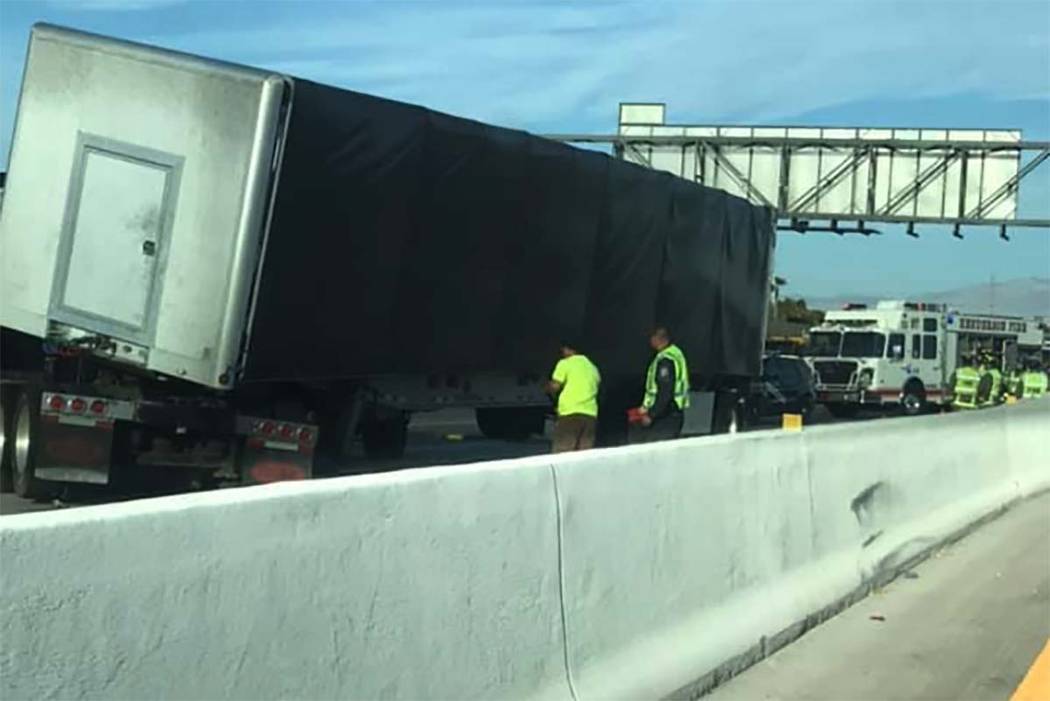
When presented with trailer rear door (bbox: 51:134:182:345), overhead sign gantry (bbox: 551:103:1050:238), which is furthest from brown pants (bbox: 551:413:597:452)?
overhead sign gantry (bbox: 551:103:1050:238)

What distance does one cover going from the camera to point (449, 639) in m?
4.82

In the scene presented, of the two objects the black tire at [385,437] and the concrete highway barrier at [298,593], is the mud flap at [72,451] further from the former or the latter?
the concrete highway barrier at [298,593]

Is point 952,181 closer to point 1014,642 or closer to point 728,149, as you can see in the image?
point 728,149

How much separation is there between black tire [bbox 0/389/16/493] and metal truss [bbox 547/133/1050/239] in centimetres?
2427

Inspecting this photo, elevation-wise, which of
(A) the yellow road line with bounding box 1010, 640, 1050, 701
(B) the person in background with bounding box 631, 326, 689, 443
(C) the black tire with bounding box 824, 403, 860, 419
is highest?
(C) the black tire with bounding box 824, 403, 860, 419

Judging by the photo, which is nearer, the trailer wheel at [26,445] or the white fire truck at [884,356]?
the trailer wheel at [26,445]

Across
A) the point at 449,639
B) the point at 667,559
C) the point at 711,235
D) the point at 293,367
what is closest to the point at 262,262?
the point at 293,367

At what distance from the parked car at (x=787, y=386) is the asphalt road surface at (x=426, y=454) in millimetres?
9674

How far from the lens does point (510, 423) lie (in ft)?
67.0

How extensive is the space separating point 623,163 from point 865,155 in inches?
772

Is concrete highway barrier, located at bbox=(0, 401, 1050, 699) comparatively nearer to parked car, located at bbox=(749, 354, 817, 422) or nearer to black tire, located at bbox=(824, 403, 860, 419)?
parked car, located at bbox=(749, 354, 817, 422)

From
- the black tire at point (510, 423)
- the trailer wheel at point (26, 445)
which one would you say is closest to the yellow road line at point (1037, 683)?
the trailer wheel at point (26, 445)

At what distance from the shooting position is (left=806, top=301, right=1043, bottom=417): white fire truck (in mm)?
38031

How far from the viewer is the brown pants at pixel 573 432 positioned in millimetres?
14844
